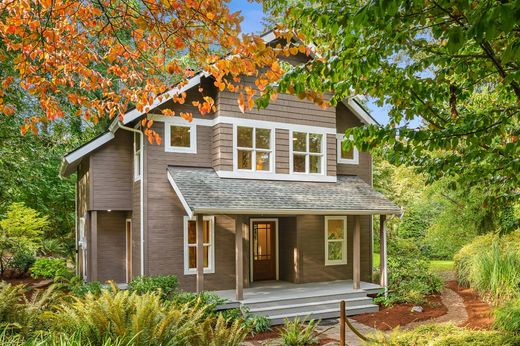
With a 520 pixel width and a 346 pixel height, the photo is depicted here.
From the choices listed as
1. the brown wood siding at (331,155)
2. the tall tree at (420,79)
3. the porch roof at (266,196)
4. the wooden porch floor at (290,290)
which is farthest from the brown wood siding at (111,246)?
the tall tree at (420,79)

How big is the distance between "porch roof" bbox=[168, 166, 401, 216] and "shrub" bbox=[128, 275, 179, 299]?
2019mm

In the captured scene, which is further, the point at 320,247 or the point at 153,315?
the point at 320,247

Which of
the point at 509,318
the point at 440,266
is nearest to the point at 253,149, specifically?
the point at 509,318

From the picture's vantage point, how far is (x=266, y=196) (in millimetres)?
12078

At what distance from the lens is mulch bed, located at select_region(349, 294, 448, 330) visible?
10594mm

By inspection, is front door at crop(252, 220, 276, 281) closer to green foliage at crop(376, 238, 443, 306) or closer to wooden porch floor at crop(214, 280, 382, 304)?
wooden porch floor at crop(214, 280, 382, 304)

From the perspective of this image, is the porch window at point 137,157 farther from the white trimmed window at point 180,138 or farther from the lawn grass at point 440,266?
the lawn grass at point 440,266

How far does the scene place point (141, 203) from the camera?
12.0 meters

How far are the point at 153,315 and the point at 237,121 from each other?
8.57 metres

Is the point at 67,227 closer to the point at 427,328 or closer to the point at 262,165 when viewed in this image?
the point at 262,165

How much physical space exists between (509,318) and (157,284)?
7.76m

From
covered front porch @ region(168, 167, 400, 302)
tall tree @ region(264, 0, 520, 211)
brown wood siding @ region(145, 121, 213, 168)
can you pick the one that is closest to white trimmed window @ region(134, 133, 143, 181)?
brown wood siding @ region(145, 121, 213, 168)

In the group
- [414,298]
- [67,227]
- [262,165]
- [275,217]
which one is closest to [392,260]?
[414,298]

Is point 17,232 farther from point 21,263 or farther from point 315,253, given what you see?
point 315,253
